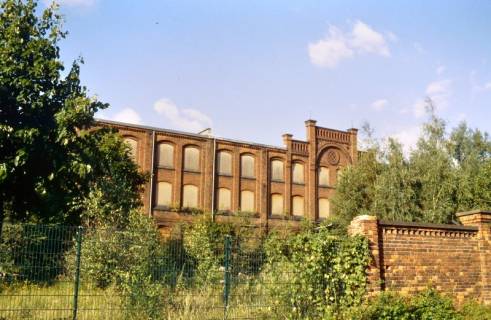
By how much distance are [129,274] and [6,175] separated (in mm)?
2852

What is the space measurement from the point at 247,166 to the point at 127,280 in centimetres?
2852

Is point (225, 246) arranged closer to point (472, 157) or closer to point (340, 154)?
point (472, 157)

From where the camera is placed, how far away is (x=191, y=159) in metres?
35.7

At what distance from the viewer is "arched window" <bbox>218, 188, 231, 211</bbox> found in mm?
36062

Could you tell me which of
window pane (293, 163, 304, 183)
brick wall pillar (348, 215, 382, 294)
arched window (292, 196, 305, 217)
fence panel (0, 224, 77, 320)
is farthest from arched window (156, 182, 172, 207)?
fence panel (0, 224, 77, 320)

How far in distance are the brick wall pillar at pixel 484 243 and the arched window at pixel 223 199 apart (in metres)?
25.0

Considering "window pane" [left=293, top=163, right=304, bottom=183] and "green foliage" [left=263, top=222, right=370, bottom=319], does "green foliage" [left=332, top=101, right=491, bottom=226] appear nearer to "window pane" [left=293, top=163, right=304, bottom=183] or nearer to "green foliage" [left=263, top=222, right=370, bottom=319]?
"window pane" [left=293, top=163, right=304, bottom=183]

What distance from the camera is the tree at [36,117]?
9.84 m

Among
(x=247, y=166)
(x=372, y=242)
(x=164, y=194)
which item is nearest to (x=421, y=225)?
(x=372, y=242)

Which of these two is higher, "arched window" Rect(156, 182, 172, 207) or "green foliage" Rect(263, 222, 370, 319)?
"arched window" Rect(156, 182, 172, 207)

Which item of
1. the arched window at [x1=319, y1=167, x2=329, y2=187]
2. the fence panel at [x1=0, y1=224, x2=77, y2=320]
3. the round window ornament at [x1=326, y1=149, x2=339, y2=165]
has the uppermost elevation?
the round window ornament at [x1=326, y1=149, x2=339, y2=165]

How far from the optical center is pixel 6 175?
9.30 m

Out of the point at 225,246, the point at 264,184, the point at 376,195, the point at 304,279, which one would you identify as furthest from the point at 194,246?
the point at 264,184

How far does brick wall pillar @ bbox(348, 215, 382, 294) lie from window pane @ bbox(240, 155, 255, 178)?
27.3m
